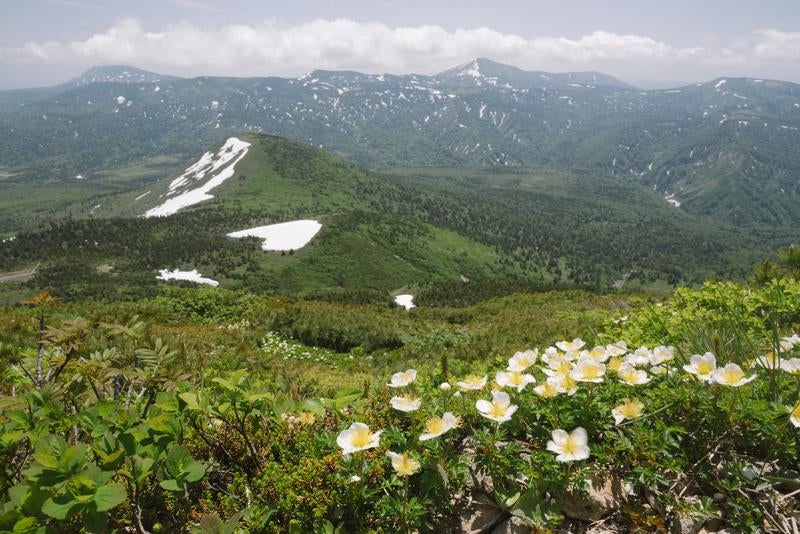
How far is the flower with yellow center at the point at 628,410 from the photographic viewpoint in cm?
257

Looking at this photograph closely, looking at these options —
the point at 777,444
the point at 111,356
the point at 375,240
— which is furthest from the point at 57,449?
the point at 375,240

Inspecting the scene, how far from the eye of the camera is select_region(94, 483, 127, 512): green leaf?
1.77 m

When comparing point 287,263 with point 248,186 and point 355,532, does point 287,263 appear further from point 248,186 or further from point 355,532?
point 355,532

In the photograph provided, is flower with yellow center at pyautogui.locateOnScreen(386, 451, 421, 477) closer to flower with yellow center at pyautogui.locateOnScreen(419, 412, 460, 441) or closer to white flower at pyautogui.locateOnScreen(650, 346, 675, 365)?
flower with yellow center at pyautogui.locateOnScreen(419, 412, 460, 441)

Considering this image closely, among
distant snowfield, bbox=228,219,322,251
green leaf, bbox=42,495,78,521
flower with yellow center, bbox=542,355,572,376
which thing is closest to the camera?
green leaf, bbox=42,495,78,521

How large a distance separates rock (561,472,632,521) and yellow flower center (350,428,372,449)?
1.27 metres

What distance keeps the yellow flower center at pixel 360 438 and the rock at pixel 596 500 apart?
1.27 meters

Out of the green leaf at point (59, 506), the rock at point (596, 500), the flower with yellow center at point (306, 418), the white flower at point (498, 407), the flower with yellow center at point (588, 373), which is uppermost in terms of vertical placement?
the green leaf at point (59, 506)

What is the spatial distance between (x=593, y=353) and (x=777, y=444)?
1109mm

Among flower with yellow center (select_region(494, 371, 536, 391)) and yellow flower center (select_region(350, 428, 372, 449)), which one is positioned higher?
flower with yellow center (select_region(494, 371, 536, 391))

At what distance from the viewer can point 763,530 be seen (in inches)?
92.3

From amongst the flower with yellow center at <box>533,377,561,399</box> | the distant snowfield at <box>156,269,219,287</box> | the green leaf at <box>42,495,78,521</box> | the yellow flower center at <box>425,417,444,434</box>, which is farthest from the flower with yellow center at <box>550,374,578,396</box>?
the distant snowfield at <box>156,269,219,287</box>

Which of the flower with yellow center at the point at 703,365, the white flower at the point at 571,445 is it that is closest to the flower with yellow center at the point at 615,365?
the flower with yellow center at the point at 703,365

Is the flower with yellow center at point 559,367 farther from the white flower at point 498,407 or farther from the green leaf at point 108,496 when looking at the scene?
the green leaf at point 108,496
